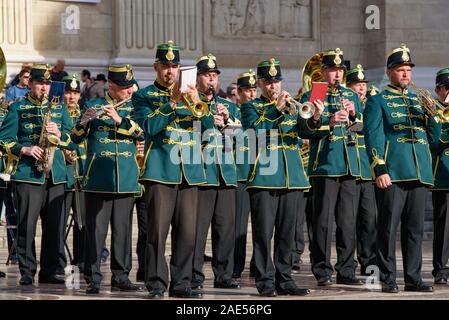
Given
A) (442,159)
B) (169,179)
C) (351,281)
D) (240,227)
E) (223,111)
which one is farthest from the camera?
(240,227)

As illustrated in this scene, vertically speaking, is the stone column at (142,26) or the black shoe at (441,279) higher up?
the stone column at (142,26)

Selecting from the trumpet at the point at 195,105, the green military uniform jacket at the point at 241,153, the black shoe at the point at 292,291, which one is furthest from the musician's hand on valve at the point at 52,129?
the black shoe at the point at 292,291

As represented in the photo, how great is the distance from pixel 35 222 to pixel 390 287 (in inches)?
142

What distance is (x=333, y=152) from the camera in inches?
504

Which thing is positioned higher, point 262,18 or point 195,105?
point 262,18

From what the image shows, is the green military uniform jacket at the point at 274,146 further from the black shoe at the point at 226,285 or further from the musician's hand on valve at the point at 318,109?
the black shoe at the point at 226,285

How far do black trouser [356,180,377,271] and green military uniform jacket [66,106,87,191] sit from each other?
2839 mm

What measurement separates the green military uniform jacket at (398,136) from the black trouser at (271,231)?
84 cm

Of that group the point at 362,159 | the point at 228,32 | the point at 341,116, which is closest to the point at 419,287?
the point at 341,116

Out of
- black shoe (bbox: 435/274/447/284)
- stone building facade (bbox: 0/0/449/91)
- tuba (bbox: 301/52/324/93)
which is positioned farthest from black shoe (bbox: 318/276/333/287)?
stone building facade (bbox: 0/0/449/91)

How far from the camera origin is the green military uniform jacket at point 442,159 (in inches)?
514

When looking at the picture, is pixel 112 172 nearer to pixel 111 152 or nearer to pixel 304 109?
pixel 111 152

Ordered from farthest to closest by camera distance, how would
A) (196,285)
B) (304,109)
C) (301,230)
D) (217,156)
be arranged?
1. (301,230)
2. (217,156)
3. (196,285)
4. (304,109)

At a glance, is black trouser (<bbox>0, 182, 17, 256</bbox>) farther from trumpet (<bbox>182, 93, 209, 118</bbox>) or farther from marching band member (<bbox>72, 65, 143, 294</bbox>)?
trumpet (<bbox>182, 93, 209, 118</bbox>)
